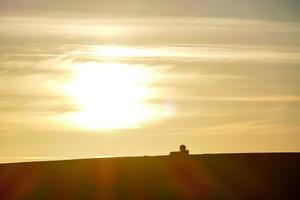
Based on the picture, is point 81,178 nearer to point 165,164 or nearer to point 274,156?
point 165,164

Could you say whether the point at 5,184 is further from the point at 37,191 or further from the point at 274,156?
the point at 274,156

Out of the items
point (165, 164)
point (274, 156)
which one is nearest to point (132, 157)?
point (165, 164)

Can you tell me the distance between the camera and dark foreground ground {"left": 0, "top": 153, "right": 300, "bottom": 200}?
279 feet

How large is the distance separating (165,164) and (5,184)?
27.6ft

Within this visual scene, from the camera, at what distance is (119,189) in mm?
85188

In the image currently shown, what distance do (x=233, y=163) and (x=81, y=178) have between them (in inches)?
315

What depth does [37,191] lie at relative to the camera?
84938 millimetres

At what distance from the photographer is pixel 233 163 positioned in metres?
86.2

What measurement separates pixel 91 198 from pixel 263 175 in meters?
9.10

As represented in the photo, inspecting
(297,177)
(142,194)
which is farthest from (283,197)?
(142,194)

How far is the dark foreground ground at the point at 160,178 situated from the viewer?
85.0 meters

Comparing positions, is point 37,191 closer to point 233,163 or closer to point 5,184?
point 5,184

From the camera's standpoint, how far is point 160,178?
85500mm

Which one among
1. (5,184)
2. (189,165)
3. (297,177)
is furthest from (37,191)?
(297,177)
